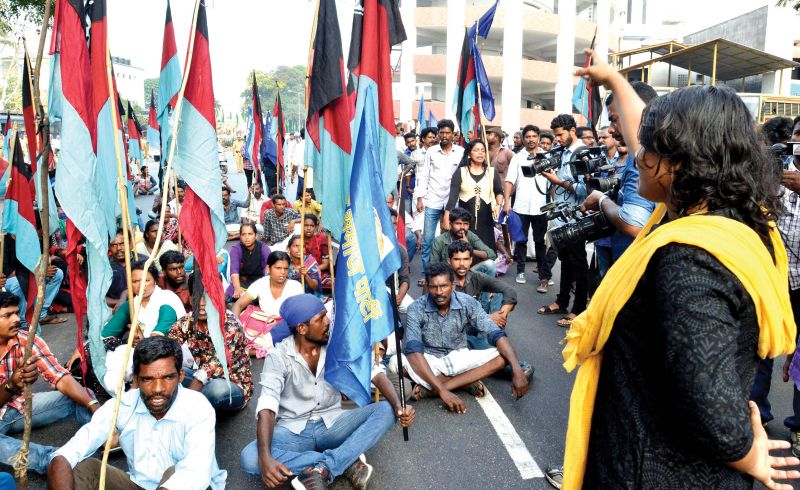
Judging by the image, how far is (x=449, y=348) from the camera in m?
4.51

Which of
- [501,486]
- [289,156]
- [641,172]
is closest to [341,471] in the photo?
[501,486]

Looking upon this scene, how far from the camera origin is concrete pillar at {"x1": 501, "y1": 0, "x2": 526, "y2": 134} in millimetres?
28422

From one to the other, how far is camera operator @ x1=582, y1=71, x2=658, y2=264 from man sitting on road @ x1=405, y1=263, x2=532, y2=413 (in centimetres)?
110

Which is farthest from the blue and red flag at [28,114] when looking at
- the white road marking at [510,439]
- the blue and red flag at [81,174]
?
the white road marking at [510,439]

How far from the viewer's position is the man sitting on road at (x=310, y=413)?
Result: 10.1 feet

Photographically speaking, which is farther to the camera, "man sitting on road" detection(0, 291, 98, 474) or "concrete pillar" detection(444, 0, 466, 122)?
"concrete pillar" detection(444, 0, 466, 122)

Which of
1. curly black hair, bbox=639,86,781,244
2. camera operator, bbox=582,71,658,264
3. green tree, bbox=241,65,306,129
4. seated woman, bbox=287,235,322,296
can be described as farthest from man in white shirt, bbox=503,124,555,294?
green tree, bbox=241,65,306,129

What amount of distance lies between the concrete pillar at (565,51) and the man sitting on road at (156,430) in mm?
30576

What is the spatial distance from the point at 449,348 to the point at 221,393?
1655 millimetres

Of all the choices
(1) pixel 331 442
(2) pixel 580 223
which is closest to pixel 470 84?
(2) pixel 580 223

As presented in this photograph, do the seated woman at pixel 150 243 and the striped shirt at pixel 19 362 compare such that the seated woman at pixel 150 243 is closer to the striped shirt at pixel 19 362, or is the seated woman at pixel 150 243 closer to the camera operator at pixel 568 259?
the striped shirt at pixel 19 362

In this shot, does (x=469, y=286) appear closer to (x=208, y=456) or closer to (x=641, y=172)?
(x=208, y=456)

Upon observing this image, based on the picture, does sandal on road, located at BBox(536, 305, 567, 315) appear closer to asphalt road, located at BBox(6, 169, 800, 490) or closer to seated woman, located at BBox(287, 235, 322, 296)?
asphalt road, located at BBox(6, 169, 800, 490)

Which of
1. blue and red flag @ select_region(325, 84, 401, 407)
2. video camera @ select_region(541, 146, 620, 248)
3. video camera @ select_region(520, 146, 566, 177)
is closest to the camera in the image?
video camera @ select_region(541, 146, 620, 248)
